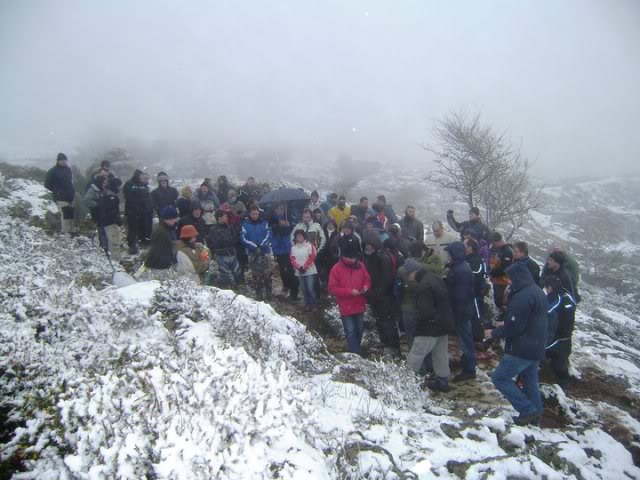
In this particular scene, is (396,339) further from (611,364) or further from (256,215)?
(611,364)

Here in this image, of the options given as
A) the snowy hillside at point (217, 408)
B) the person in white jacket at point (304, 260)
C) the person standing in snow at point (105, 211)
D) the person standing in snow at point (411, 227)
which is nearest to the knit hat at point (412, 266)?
the snowy hillside at point (217, 408)

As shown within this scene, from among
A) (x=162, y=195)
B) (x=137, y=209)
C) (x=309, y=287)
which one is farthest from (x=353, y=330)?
(x=137, y=209)

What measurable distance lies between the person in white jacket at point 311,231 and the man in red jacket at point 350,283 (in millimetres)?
2136

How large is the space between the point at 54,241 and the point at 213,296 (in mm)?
7431

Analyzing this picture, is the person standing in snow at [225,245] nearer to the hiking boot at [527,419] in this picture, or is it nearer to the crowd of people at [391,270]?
the crowd of people at [391,270]

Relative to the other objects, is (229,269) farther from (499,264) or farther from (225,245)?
(499,264)

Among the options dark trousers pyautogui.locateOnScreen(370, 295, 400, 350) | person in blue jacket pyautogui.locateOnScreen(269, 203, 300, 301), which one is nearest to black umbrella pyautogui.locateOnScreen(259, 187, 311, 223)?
person in blue jacket pyautogui.locateOnScreen(269, 203, 300, 301)

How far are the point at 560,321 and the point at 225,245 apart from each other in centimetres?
663

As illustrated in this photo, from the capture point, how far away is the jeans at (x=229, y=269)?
8664mm

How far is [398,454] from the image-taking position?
10.7ft

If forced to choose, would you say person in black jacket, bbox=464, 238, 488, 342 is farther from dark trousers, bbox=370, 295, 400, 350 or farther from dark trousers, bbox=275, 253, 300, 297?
dark trousers, bbox=275, 253, 300, 297

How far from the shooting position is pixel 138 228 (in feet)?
35.3

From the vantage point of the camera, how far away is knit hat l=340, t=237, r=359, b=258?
641 centimetres

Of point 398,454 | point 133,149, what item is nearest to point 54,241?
point 398,454
